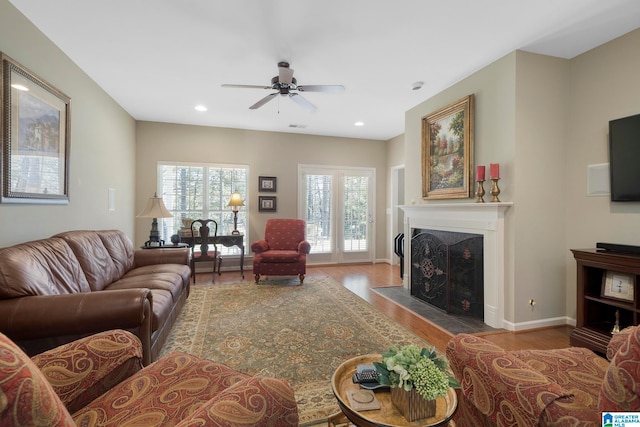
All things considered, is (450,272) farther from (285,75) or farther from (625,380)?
(285,75)

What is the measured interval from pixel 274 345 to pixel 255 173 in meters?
3.70

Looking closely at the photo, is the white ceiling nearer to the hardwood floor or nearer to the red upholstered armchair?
the red upholstered armchair

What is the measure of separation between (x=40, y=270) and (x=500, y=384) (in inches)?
102

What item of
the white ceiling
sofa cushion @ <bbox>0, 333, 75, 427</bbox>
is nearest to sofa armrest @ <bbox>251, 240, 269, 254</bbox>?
the white ceiling

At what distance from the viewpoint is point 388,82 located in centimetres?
339

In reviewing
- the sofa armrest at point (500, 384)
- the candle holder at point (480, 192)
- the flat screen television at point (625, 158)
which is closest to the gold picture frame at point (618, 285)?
Answer: the flat screen television at point (625, 158)

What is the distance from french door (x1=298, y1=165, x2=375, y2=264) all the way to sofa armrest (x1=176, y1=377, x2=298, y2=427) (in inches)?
189

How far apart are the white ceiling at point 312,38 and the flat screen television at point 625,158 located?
0.82 m

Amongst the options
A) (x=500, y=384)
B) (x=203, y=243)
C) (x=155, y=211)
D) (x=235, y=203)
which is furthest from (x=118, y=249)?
(x=500, y=384)

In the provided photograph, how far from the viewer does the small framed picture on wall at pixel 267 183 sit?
548 cm

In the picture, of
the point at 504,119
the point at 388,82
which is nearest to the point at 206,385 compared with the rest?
the point at 504,119

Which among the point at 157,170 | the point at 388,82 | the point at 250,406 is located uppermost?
the point at 388,82

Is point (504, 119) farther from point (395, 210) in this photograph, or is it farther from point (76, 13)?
point (76, 13)

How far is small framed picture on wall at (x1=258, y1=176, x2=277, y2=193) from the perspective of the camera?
5477 millimetres
